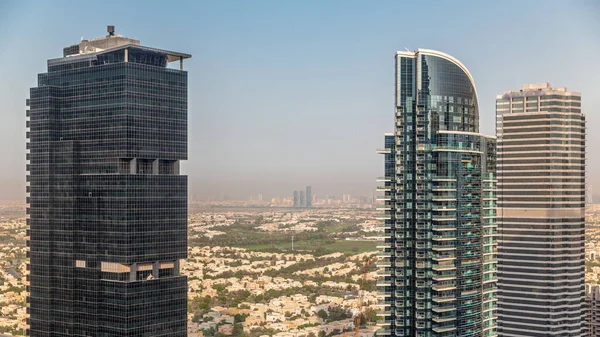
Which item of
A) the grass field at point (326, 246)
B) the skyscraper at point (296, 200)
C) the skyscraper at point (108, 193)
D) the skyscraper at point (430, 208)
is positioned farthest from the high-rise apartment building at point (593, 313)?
the grass field at point (326, 246)

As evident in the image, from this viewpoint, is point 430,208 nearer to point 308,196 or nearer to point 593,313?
point 593,313

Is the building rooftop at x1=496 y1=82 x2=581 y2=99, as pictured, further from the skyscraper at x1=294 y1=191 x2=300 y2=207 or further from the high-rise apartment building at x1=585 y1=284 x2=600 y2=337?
the skyscraper at x1=294 y1=191 x2=300 y2=207

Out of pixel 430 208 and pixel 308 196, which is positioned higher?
pixel 430 208

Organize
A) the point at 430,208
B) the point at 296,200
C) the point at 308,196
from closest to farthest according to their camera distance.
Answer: the point at 430,208 → the point at 308,196 → the point at 296,200

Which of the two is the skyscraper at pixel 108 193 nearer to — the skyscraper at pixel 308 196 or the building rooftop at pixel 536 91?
the building rooftop at pixel 536 91

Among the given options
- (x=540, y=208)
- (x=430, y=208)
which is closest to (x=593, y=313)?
(x=540, y=208)

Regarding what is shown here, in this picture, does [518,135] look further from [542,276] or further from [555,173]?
[542,276]
